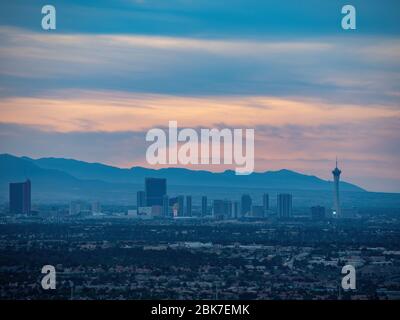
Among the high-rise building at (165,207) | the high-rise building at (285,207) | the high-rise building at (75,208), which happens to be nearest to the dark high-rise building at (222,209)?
the high-rise building at (165,207)

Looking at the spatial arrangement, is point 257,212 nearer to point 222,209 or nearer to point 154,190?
point 222,209

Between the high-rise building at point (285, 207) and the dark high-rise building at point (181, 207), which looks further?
the high-rise building at point (285, 207)

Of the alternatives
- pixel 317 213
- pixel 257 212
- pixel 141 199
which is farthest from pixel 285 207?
pixel 141 199

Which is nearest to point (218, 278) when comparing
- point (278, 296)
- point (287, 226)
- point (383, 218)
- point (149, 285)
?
point (149, 285)

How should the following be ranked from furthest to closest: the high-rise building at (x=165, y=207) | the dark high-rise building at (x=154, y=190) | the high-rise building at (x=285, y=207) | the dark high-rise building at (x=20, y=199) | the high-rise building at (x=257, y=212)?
the dark high-rise building at (x=154, y=190) < the high-rise building at (x=285, y=207) < the high-rise building at (x=257, y=212) < the high-rise building at (x=165, y=207) < the dark high-rise building at (x=20, y=199)

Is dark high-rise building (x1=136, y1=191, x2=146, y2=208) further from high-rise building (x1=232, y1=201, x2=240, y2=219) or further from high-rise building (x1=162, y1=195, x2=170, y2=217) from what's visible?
high-rise building (x1=232, y1=201, x2=240, y2=219)

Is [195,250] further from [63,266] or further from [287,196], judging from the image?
[287,196]

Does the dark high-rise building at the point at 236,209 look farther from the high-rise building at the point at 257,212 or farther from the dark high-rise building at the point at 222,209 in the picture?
the high-rise building at the point at 257,212
